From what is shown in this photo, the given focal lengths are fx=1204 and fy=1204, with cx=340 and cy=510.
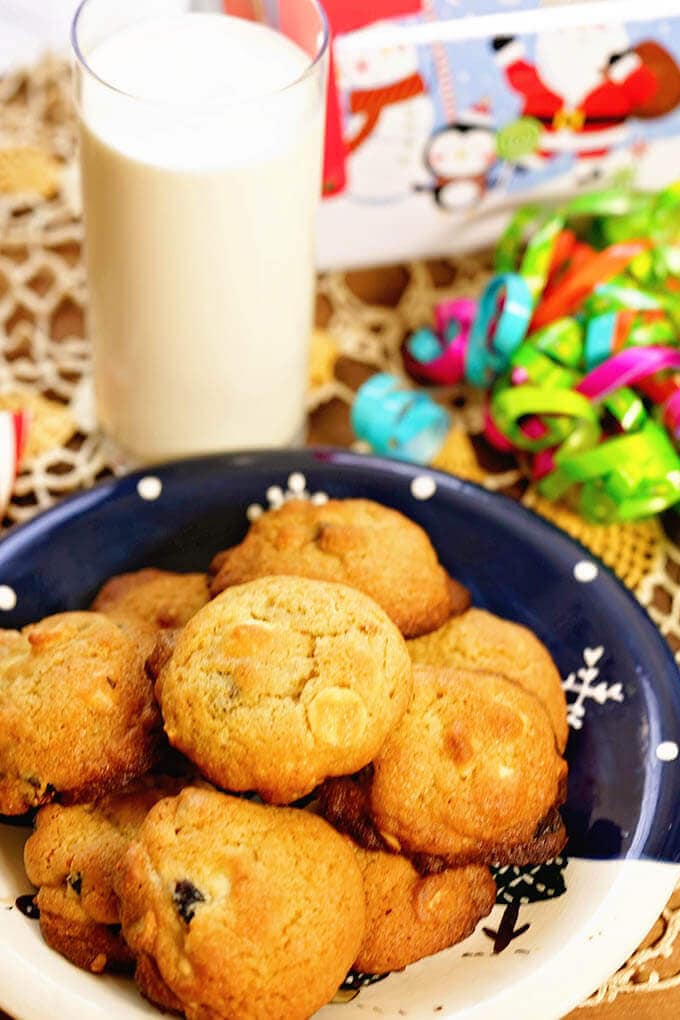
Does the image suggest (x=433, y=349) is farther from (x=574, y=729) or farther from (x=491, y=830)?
(x=491, y=830)

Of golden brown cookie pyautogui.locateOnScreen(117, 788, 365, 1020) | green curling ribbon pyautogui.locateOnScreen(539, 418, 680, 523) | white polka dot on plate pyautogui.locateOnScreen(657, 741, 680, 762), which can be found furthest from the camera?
green curling ribbon pyautogui.locateOnScreen(539, 418, 680, 523)

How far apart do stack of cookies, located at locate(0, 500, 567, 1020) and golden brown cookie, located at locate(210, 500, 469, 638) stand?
0.18 ft

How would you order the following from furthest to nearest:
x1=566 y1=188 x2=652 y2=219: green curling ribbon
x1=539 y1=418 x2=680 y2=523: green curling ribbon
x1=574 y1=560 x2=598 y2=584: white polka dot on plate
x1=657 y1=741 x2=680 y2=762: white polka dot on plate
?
x1=566 y1=188 x2=652 y2=219: green curling ribbon → x1=539 y1=418 x2=680 y2=523: green curling ribbon → x1=574 y1=560 x2=598 y2=584: white polka dot on plate → x1=657 y1=741 x2=680 y2=762: white polka dot on plate

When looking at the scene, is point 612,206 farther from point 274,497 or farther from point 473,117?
point 274,497

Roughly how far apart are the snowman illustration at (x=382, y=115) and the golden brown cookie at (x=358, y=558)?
0.54 metres

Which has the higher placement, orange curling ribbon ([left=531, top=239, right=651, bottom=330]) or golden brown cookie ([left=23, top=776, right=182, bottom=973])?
orange curling ribbon ([left=531, top=239, right=651, bottom=330])

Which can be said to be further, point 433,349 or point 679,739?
point 433,349

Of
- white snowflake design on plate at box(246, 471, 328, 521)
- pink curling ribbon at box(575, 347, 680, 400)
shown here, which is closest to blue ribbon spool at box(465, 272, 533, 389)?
pink curling ribbon at box(575, 347, 680, 400)

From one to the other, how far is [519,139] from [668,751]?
2.71 feet

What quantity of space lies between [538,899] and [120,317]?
0.70m

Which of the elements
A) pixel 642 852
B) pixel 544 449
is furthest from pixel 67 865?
pixel 544 449

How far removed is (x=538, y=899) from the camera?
93 centimetres

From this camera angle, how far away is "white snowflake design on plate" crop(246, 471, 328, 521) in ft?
3.84

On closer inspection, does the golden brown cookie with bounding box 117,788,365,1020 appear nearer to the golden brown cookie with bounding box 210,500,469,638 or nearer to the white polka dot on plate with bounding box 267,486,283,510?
the golden brown cookie with bounding box 210,500,469,638
